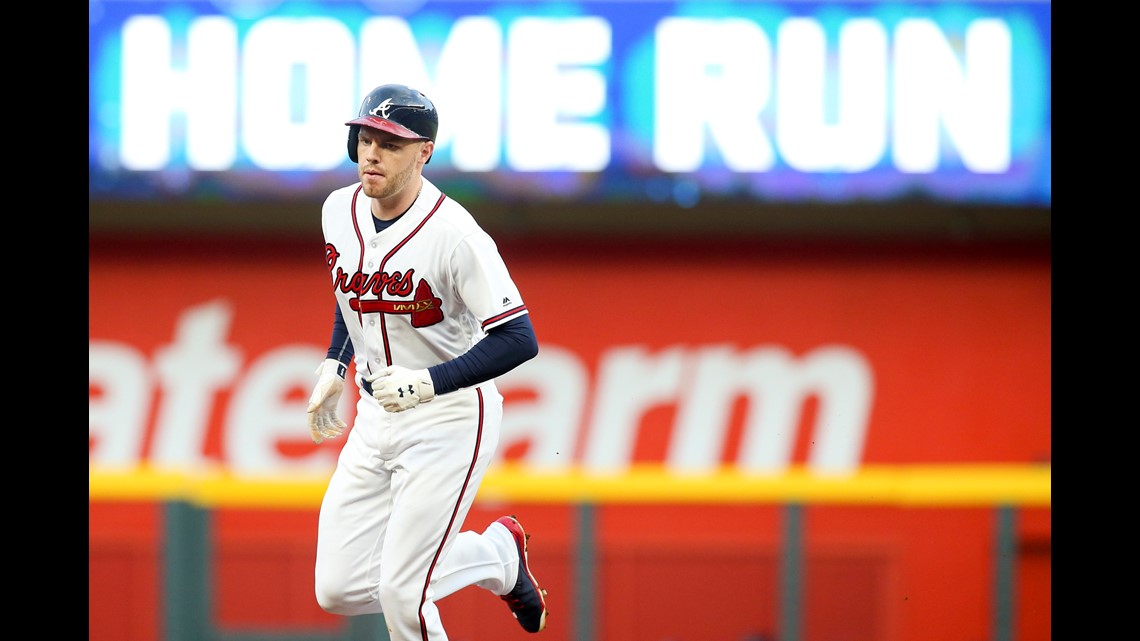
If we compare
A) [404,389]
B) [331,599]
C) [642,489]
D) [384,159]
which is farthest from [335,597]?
[384,159]

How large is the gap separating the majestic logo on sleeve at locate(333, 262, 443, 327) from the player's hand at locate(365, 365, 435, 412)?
21cm

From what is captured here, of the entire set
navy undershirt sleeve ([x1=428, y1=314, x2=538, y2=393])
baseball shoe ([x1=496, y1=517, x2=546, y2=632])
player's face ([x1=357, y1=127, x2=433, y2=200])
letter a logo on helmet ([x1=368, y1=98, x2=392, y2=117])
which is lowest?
baseball shoe ([x1=496, y1=517, x2=546, y2=632])

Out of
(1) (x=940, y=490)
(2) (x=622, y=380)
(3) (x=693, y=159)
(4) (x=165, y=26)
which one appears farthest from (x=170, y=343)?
(1) (x=940, y=490)

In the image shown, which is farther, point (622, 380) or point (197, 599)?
point (622, 380)

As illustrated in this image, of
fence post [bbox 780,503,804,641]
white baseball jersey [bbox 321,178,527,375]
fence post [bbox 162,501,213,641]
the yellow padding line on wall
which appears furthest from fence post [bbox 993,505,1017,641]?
fence post [bbox 162,501,213,641]

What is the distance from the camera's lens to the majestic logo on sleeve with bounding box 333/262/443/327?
3.12m

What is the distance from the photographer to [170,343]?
6.15m

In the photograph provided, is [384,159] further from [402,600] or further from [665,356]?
[665,356]

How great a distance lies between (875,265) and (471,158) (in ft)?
6.53

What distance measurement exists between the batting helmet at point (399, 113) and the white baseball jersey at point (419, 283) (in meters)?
0.20

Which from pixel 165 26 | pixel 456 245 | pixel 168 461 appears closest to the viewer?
pixel 456 245

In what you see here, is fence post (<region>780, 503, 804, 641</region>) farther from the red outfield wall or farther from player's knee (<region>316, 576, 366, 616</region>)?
the red outfield wall

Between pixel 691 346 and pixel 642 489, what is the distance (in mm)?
2546
